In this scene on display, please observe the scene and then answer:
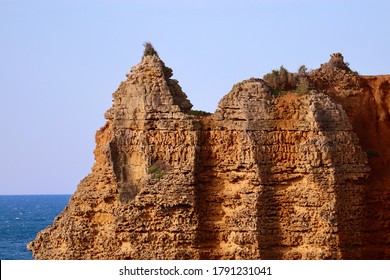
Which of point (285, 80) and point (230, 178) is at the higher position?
point (285, 80)

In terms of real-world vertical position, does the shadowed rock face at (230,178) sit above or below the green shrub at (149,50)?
below

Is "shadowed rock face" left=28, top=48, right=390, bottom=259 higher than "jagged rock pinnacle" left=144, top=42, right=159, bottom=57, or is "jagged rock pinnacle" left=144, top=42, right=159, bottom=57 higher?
"jagged rock pinnacle" left=144, top=42, right=159, bottom=57

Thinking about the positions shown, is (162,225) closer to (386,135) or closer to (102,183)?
(102,183)

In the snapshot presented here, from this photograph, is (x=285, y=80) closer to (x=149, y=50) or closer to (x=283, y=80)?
(x=283, y=80)

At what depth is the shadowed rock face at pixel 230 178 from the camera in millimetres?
38094

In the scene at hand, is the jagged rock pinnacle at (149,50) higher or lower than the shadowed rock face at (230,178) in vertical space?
higher

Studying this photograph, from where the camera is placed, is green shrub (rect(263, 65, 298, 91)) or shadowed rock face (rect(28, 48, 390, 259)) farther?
green shrub (rect(263, 65, 298, 91))

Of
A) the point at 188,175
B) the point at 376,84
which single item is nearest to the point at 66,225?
the point at 188,175

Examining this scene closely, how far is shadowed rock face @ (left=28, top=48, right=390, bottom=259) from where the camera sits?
3809 cm

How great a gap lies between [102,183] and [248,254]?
5.15m

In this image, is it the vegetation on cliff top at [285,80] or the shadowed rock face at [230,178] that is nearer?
the shadowed rock face at [230,178]

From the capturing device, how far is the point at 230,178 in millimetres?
38438

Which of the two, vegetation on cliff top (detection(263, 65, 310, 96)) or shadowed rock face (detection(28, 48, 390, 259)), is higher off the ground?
vegetation on cliff top (detection(263, 65, 310, 96))

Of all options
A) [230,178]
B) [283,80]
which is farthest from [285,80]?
[230,178]
